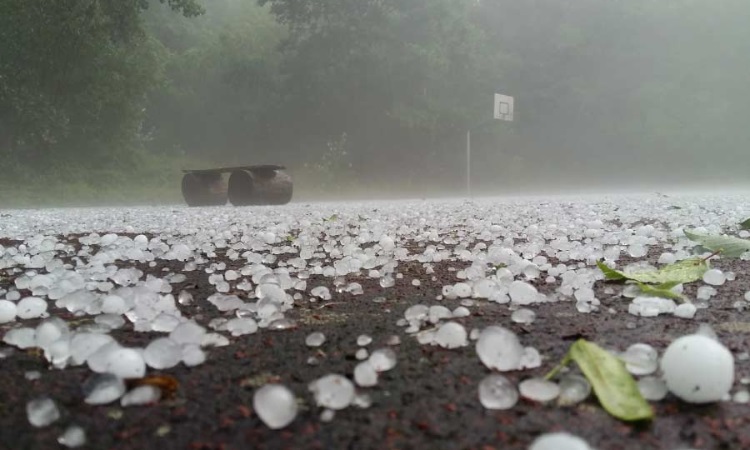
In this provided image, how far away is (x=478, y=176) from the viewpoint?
2031 cm

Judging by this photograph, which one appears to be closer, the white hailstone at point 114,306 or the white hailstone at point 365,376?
the white hailstone at point 365,376

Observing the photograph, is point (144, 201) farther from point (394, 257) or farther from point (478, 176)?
point (394, 257)

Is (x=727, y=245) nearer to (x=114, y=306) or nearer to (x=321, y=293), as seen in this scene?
(x=321, y=293)

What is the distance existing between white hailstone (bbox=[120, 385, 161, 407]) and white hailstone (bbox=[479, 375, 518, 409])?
0.39 meters

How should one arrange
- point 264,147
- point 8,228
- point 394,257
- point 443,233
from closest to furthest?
point 394,257, point 443,233, point 8,228, point 264,147

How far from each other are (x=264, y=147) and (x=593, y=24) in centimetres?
1352

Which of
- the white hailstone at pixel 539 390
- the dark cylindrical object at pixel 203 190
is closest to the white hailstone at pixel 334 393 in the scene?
the white hailstone at pixel 539 390

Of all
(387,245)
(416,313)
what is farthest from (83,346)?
(387,245)

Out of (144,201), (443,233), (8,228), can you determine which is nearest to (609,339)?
(443,233)

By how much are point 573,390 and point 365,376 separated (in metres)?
0.25

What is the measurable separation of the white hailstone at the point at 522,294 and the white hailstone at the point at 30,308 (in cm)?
97

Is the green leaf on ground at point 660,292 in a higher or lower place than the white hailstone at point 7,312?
higher

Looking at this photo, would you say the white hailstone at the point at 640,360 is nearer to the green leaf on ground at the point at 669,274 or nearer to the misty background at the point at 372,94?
the green leaf on ground at the point at 669,274

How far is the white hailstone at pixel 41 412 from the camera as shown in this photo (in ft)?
2.05
